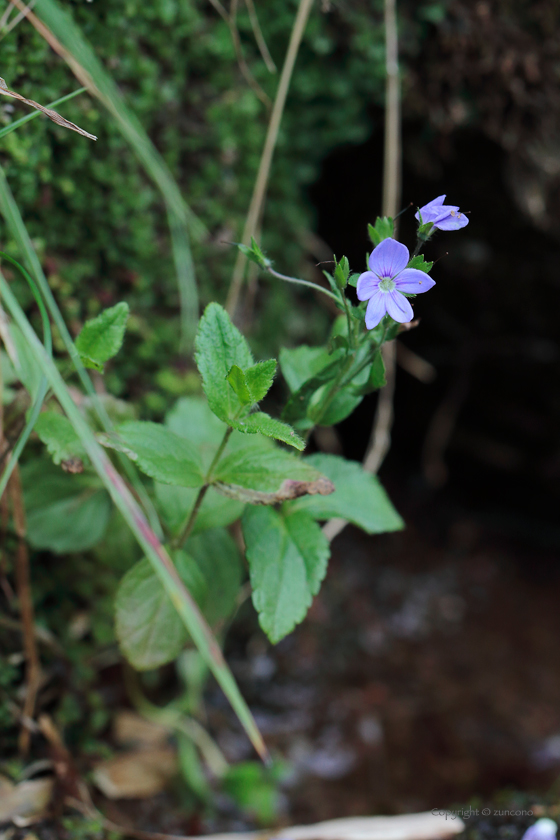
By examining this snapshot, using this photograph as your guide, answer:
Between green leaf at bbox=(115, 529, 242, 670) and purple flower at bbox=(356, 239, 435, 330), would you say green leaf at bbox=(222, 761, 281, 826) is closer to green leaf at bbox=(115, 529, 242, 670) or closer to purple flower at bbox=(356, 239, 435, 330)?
green leaf at bbox=(115, 529, 242, 670)

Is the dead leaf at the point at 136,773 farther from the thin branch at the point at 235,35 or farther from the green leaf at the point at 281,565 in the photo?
the thin branch at the point at 235,35

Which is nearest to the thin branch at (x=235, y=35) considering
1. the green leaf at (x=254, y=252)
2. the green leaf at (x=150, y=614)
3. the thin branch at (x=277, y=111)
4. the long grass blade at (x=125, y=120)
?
the thin branch at (x=277, y=111)

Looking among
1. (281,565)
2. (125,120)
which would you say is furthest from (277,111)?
(281,565)

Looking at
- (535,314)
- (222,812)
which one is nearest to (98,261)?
(222,812)

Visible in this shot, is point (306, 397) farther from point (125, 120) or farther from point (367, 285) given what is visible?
point (125, 120)

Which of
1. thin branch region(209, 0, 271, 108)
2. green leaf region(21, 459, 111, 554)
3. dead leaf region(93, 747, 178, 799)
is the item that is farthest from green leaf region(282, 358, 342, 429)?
dead leaf region(93, 747, 178, 799)

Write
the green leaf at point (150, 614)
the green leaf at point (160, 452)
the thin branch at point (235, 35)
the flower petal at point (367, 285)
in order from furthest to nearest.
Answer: the thin branch at point (235, 35)
the green leaf at point (150, 614)
the green leaf at point (160, 452)
the flower petal at point (367, 285)
